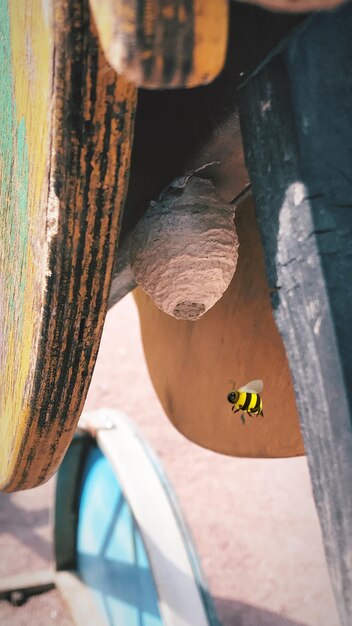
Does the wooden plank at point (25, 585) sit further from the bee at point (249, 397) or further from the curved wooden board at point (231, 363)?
the bee at point (249, 397)

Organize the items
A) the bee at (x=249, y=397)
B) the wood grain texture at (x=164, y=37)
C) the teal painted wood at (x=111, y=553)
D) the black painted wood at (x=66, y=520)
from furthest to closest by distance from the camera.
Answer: the black painted wood at (x=66, y=520), the teal painted wood at (x=111, y=553), the bee at (x=249, y=397), the wood grain texture at (x=164, y=37)

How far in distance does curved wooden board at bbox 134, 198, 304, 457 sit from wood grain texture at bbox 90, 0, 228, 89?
0.52 m

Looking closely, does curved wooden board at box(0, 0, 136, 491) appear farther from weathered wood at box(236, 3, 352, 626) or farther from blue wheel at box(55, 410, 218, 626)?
blue wheel at box(55, 410, 218, 626)

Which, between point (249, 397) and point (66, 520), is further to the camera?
point (66, 520)

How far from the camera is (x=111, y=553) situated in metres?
2.14

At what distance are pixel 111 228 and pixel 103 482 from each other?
191 centimetres

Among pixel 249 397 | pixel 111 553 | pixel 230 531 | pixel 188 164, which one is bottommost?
pixel 230 531

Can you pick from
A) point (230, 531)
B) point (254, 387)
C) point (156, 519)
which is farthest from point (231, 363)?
point (230, 531)

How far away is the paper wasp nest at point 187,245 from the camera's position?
676mm

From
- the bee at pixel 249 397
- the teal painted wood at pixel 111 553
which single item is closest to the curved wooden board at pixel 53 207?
the bee at pixel 249 397

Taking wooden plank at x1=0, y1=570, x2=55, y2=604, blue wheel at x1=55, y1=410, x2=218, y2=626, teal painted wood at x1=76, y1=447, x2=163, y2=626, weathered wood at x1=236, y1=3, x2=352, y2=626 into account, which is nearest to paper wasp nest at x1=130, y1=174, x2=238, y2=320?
Result: weathered wood at x1=236, y1=3, x2=352, y2=626

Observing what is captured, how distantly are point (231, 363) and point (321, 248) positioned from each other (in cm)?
68

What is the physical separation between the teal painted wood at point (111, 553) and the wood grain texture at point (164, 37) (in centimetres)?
161

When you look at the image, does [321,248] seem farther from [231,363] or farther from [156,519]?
[156,519]
